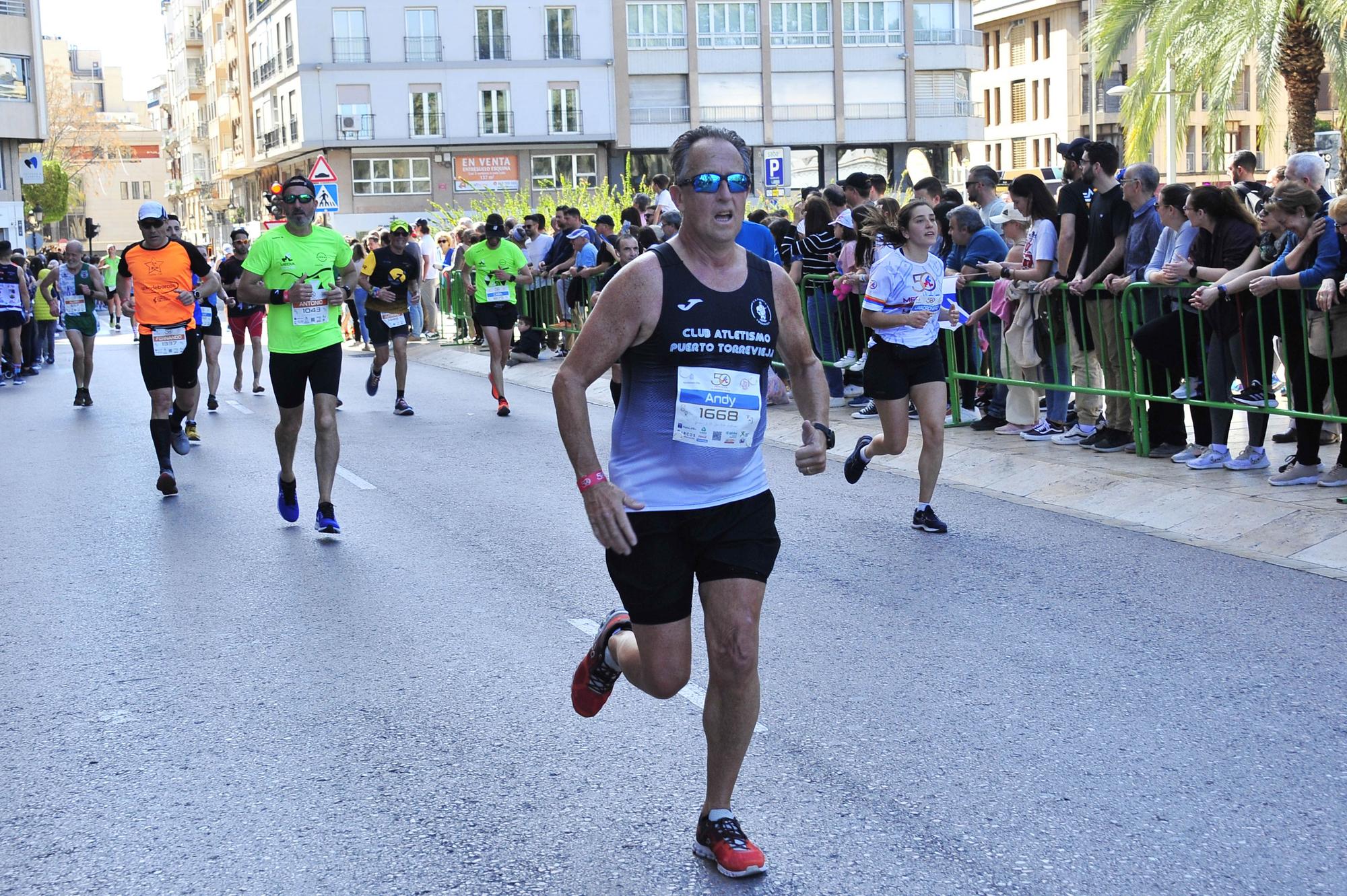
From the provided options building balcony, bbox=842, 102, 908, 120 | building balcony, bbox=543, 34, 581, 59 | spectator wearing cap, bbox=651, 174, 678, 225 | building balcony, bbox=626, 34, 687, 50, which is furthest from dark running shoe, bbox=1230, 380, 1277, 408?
building balcony, bbox=543, 34, 581, 59

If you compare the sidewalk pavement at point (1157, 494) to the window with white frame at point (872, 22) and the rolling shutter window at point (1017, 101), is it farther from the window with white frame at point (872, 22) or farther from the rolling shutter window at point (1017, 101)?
the rolling shutter window at point (1017, 101)

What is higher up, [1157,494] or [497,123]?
[497,123]

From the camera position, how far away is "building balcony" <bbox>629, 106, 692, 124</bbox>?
71750 millimetres

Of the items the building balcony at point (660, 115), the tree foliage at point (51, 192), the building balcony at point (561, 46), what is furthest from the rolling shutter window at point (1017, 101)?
the tree foliage at point (51, 192)

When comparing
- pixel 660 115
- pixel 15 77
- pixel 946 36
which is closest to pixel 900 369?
pixel 15 77

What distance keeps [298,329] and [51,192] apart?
89443 mm

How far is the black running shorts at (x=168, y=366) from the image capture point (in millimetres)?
11766

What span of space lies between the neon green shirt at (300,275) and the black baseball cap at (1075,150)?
17.4 ft

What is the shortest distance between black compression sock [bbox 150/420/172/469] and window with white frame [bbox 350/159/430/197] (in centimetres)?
6064

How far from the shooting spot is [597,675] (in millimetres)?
4695

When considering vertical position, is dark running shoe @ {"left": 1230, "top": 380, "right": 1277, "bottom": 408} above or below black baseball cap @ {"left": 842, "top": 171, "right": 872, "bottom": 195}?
below

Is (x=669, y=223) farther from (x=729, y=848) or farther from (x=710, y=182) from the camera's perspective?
(x=729, y=848)

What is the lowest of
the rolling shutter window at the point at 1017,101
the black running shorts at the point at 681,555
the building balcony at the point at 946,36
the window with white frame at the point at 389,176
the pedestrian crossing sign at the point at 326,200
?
the black running shorts at the point at 681,555

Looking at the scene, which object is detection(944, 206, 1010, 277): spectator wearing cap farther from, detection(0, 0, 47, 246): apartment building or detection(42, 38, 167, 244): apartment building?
detection(42, 38, 167, 244): apartment building
